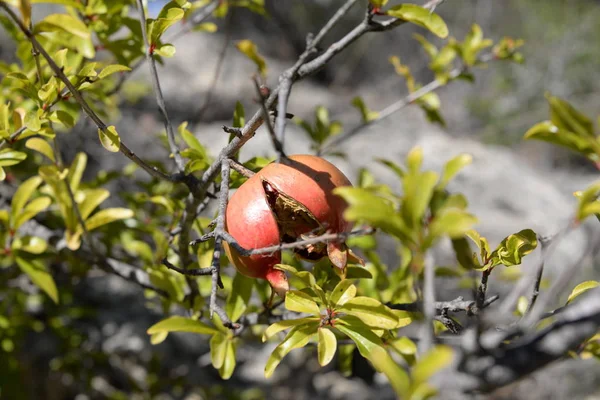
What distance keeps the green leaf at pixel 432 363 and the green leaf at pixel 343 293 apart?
11.8 inches

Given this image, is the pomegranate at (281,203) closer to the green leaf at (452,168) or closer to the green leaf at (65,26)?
the green leaf at (452,168)

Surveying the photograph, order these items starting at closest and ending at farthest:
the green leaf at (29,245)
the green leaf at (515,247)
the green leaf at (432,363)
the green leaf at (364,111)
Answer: the green leaf at (432,363) < the green leaf at (515,247) < the green leaf at (29,245) < the green leaf at (364,111)

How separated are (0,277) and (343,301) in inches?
50.6

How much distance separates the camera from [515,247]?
2.76 ft

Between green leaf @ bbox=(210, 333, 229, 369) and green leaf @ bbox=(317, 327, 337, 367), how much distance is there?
0.75ft

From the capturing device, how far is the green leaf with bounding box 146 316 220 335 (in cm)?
77

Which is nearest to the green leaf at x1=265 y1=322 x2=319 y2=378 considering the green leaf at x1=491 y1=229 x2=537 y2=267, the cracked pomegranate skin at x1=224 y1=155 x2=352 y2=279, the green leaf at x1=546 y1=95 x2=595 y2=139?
the cracked pomegranate skin at x1=224 y1=155 x2=352 y2=279

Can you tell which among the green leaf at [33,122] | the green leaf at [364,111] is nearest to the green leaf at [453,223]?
the green leaf at [33,122]

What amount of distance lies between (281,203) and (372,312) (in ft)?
0.72

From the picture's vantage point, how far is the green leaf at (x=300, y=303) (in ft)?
2.56

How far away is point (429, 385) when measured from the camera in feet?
1.72

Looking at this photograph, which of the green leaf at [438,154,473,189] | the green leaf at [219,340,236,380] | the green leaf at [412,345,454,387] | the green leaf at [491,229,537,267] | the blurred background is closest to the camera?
the green leaf at [412,345,454,387]

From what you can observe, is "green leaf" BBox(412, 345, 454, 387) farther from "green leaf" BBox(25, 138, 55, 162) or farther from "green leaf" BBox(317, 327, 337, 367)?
"green leaf" BBox(25, 138, 55, 162)

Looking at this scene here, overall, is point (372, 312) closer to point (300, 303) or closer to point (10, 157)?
point (300, 303)
